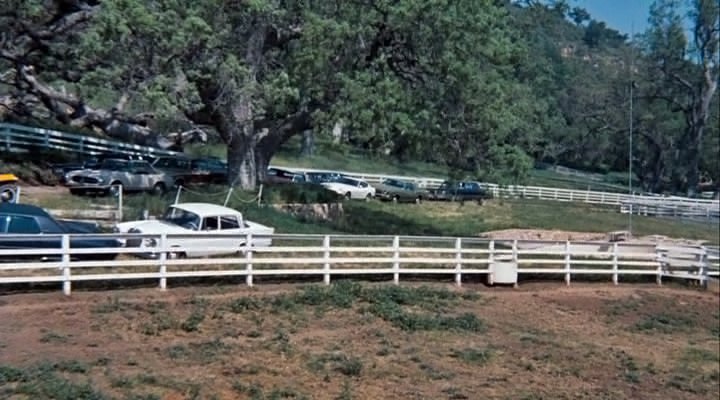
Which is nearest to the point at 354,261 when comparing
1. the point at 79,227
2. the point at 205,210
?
the point at 205,210

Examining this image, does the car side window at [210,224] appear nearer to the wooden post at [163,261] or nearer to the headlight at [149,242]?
the headlight at [149,242]

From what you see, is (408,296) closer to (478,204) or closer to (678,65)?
(478,204)

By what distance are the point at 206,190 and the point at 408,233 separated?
7512 millimetres

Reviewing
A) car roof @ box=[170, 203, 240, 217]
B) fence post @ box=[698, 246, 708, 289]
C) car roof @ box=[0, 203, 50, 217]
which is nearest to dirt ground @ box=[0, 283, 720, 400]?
car roof @ box=[0, 203, 50, 217]

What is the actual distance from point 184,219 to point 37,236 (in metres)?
5.33

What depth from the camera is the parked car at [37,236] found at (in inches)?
593

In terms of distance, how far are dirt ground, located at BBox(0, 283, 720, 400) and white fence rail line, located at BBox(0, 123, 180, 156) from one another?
18439 mm

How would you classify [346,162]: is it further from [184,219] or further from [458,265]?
[184,219]

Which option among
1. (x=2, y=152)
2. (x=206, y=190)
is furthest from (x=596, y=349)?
(x=2, y=152)

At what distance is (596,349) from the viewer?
16.1 meters

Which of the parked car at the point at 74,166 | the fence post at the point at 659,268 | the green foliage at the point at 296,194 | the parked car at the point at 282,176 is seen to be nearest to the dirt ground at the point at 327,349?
the fence post at the point at 659,268

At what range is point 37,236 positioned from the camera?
14891mm

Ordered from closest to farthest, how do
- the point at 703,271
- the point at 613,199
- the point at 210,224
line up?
1. the point at 210,224
2. the point at 703,271
3. the point at 613,199

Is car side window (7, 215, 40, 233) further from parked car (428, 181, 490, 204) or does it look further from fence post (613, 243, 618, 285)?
parked car (428, 181, 490, 204)
